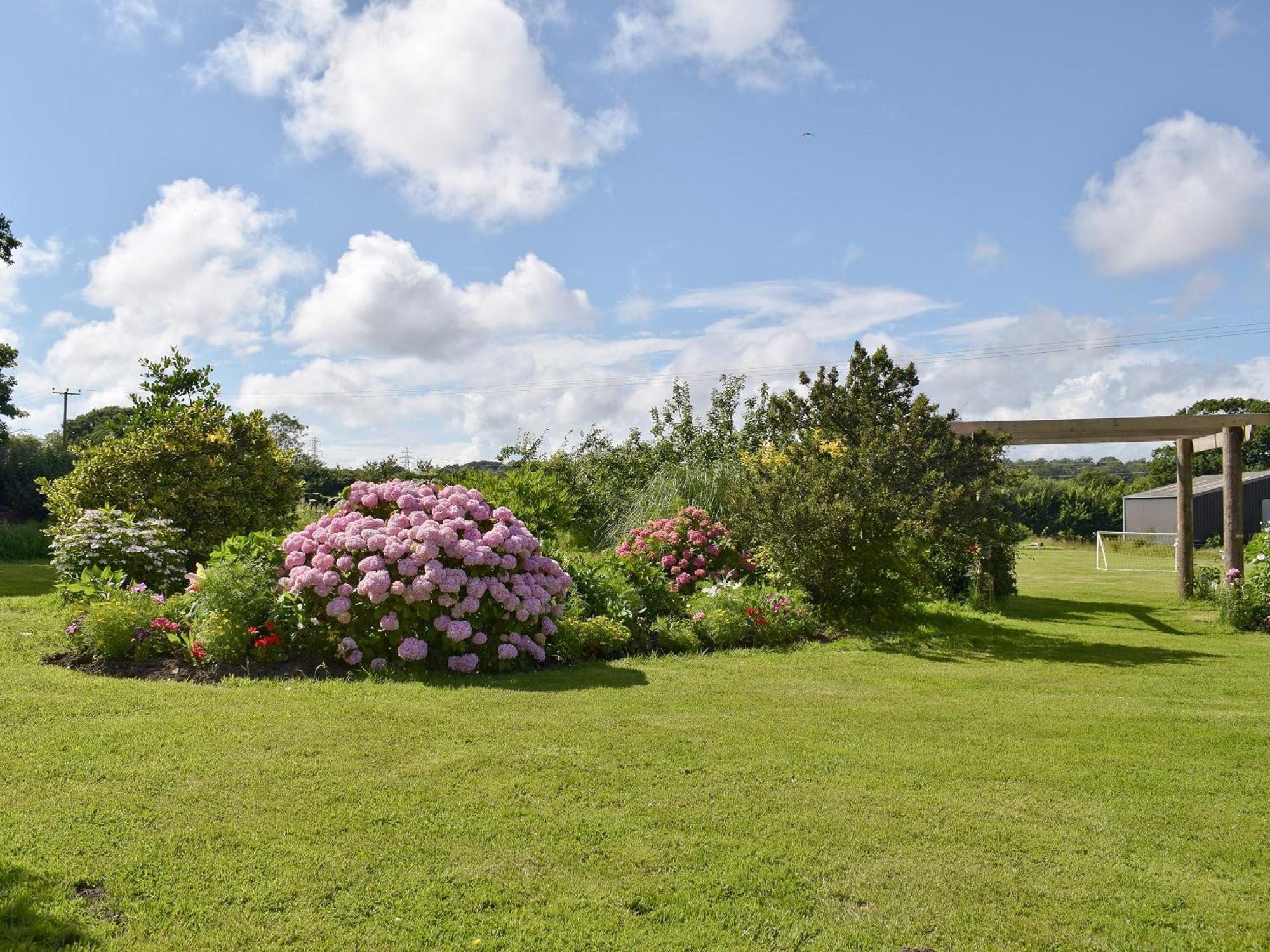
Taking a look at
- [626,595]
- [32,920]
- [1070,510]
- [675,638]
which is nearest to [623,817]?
[32,920]

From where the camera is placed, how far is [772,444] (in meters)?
12.7

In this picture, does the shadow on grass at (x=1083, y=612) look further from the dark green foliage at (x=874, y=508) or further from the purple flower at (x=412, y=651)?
the purple flower at (x=412, y=651)

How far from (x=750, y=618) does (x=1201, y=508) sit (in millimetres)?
35196

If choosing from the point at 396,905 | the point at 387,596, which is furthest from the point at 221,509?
the point at 396,905

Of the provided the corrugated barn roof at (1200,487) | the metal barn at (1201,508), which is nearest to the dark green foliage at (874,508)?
the corrugated barn roof at (1200,487)

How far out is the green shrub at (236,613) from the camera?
6.72 m

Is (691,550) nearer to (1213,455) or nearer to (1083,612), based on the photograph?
(1083,612)

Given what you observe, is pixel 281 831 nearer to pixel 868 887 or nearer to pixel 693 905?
pixel 693 905

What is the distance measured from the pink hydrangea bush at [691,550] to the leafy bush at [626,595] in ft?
2.73

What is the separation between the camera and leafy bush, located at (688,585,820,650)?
863 centimetres

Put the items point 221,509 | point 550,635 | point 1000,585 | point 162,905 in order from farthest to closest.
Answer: point 1000,585
point 221,509
point 550,635
point 162,905

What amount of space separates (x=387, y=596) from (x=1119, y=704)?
16.9ft

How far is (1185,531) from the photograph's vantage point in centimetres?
1381

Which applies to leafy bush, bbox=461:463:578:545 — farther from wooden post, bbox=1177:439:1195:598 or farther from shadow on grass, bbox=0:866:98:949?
wooden post, bbox=1177:439:1195:598
